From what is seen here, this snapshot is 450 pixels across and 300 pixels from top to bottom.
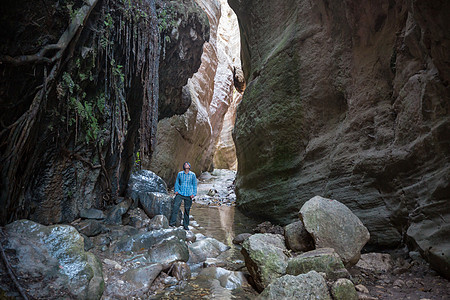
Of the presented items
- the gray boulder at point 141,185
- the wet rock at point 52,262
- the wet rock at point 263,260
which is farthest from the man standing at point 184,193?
the wet rock at point 52,262

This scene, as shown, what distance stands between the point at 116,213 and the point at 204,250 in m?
2.21

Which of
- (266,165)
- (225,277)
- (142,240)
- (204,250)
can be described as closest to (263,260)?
(225,277)

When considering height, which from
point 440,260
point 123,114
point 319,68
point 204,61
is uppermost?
point 204,61

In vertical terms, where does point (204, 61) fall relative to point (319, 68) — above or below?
above

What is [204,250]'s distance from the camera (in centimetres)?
530

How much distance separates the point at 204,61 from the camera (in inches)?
905

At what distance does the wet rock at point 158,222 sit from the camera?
6.03m

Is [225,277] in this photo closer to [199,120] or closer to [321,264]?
[321,264]

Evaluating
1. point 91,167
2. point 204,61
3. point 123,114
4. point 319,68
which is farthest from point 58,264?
point 204,61

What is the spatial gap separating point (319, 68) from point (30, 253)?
23.4ft

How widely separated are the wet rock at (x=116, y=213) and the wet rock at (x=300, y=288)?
385 cm

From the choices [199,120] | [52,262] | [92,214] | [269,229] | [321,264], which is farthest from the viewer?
[199,120]

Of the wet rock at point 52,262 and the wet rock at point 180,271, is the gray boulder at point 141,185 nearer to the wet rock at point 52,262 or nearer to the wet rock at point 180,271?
the wet rock at point 180,271

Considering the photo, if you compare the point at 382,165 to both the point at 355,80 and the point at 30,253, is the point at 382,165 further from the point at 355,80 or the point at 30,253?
the point at 30,253
